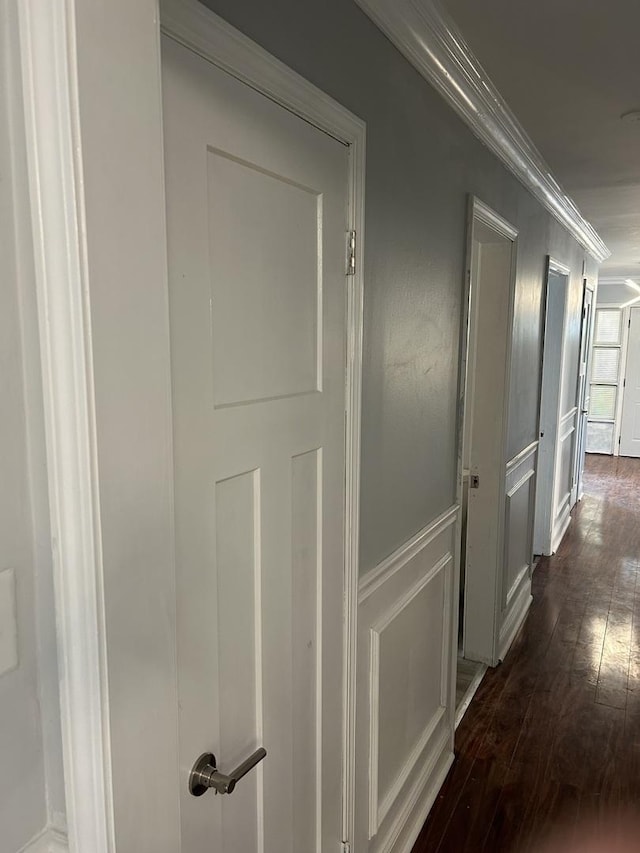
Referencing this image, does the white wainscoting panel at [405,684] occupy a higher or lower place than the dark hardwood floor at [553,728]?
higher

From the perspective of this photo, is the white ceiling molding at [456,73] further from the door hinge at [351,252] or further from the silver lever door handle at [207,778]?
the silver lever door handle at [207,778]

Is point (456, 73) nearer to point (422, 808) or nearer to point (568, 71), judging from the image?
point (568, 71)

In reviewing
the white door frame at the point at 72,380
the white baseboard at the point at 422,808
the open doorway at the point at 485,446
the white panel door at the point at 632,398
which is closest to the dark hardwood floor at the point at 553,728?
the white baseboard at the point at 422,808

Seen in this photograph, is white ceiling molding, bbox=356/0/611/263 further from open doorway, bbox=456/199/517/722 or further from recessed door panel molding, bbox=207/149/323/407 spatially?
recessed door panel molding, bbox=207/149/323/407

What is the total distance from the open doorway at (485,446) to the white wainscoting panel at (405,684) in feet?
1.66

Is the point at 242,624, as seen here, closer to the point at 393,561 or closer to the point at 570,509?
the point at 393,561

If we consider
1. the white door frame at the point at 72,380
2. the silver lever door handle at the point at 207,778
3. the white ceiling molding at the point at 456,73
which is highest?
the white ceiling molding at the point at 456,73

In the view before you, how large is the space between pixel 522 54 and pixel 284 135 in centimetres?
108

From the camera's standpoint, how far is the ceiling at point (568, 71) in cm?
154

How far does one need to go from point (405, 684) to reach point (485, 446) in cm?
133

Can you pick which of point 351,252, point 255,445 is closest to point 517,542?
point 351,252

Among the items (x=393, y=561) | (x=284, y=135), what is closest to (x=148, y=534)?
(x=284, y=135)

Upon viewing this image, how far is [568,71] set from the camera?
188 centimetres

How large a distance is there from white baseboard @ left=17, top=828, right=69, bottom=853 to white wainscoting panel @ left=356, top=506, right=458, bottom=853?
96 cm
